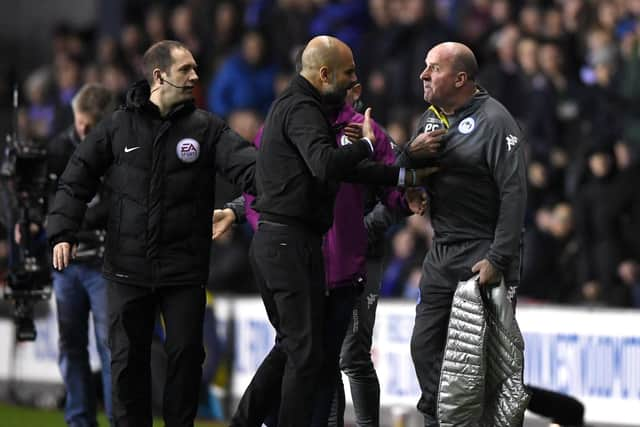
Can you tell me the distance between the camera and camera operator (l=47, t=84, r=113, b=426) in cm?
981

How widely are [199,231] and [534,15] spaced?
7523mm

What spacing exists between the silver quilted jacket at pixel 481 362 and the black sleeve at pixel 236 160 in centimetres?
134

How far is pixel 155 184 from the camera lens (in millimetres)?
8320

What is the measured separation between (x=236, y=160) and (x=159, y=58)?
0.74 m

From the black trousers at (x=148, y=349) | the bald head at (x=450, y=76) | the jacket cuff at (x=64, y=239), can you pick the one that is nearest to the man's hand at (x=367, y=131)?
the bald head at (x=450, y=76)

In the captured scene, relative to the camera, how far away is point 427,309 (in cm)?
833

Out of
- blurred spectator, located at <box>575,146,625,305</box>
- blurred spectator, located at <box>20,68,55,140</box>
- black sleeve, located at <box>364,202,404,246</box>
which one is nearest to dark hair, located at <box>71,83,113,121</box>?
black sleeve, located at <box>364,202,404,246</box>

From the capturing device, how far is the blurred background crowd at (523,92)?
13.5 metres

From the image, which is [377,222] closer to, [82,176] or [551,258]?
[82,176]

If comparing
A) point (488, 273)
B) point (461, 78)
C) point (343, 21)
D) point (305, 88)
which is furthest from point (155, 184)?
point (343, 21)

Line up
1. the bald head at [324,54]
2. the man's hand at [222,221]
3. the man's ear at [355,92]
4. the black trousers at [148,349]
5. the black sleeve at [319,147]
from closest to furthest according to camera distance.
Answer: the black sleeve at [319,147]
the bald head at [324,54]
the black trousers at [148,349]
the man's hand at [222,221]
the man's ear at [355,92]

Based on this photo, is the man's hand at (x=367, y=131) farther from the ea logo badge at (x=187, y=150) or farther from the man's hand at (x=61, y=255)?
the man's hand at (x=61, y=255)

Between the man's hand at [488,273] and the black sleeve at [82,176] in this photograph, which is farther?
the black sleeve at [82,176]

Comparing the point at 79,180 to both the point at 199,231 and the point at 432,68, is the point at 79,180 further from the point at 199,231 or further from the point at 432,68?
the point at 432,68
